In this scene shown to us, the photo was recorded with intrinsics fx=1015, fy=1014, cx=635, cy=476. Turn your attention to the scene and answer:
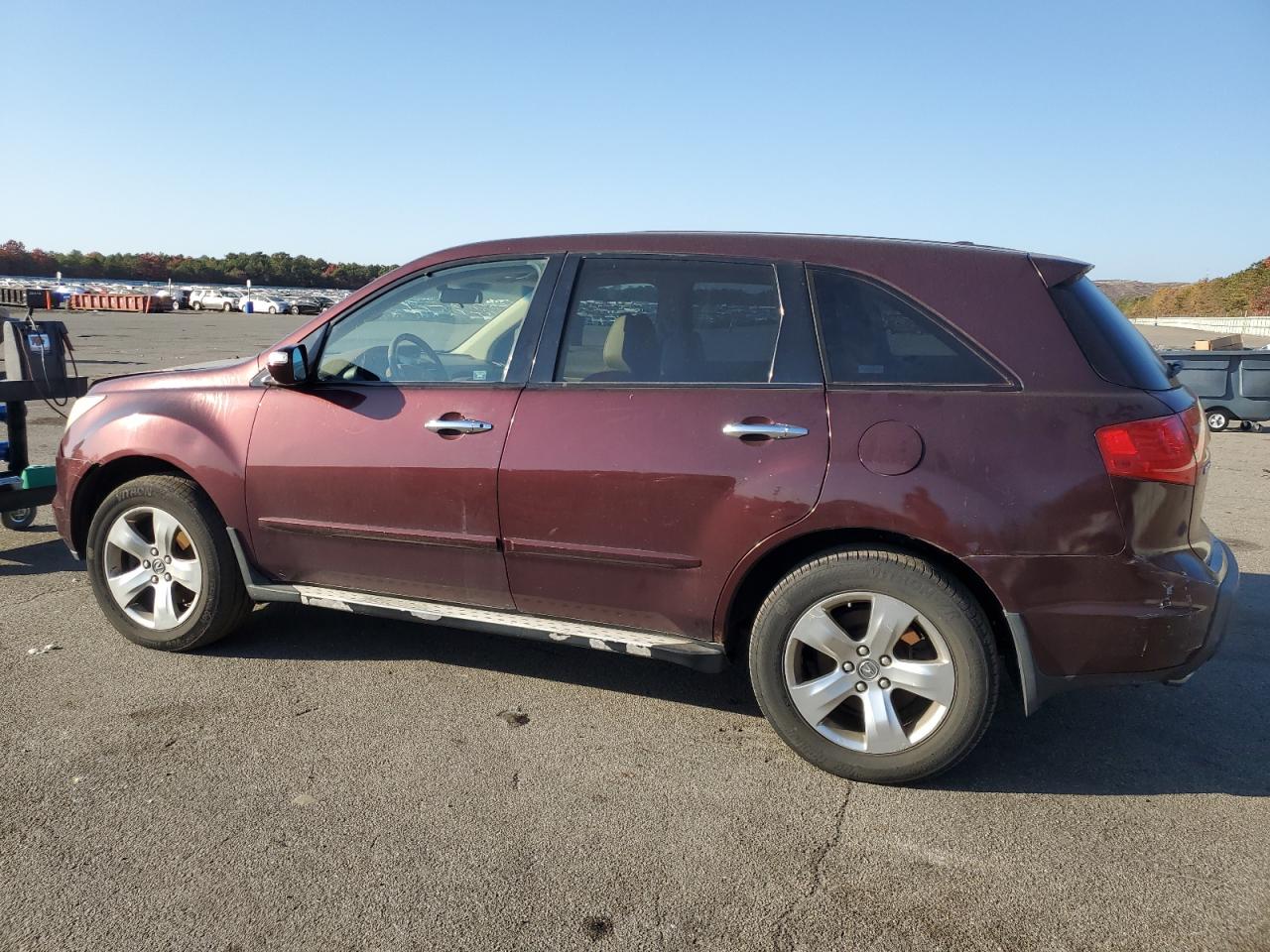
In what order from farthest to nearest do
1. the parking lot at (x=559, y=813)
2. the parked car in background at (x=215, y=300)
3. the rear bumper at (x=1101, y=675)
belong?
1. the parked car in background at (x=215, y=300)
2. the rear bumper at (x=1101, y=675)
3. the parking lot at (x=559, y=813)

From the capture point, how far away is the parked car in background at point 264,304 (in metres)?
59.9

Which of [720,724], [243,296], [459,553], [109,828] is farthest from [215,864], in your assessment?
[243,296]

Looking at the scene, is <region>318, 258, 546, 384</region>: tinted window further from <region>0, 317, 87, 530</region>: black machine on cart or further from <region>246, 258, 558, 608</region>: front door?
<region>0, 317, 87, 530</region>: black machine on cart

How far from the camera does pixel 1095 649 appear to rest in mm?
3262

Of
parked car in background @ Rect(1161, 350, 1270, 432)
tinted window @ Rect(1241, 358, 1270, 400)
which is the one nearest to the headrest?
parked car in background @ Rect(1161, 350, 1270, 432)

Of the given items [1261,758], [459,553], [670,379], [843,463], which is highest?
[670,379]

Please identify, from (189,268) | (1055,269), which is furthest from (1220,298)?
(189,268)

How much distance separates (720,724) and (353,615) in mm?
2148

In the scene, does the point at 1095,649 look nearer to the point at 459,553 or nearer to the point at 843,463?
the point at 843,463

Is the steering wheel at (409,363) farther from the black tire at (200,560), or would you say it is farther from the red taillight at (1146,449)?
the red taillight at (1146,449)

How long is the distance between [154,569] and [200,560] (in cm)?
28

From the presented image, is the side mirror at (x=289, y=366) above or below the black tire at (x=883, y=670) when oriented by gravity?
above

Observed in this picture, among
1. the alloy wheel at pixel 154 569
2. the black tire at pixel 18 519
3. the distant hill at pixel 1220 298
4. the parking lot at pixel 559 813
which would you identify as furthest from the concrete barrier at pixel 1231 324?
the alloy wheel at pixel 154 569

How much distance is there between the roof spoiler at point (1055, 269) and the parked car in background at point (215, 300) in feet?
213
